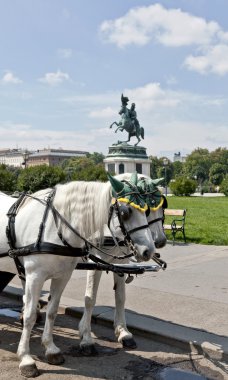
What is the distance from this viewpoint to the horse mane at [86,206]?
382 cm

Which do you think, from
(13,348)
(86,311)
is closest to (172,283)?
(86,311)

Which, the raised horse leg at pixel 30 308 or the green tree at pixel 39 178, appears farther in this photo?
the green tree at pixel 39 178

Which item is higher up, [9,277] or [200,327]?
[9,277]

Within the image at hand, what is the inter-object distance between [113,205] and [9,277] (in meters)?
1.98

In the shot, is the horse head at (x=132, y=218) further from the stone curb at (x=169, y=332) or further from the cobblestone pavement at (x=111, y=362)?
the stone curb at (x=169, y=332)

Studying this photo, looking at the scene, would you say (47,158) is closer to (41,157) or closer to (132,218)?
(41,157)

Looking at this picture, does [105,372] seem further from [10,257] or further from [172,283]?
[172,283]

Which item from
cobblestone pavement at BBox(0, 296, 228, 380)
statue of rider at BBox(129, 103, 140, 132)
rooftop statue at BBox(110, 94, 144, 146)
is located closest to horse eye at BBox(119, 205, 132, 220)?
cobblestone pavement at BBox(0, 296, 228, 380)

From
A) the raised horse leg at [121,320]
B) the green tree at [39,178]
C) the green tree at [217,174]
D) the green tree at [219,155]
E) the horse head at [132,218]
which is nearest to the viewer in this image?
the horse head at [132,218]

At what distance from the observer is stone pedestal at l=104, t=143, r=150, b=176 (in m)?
46.0

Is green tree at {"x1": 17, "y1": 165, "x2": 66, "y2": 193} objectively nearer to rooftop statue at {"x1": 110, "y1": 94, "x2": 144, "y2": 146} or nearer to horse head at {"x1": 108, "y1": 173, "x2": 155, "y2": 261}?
rooftop statue at {"x1": 110, "y1": 94, "x2": 144, "y2": 146}

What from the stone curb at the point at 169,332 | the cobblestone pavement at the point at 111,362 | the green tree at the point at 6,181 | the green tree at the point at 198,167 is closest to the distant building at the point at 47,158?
the green tree at the point at 198,167

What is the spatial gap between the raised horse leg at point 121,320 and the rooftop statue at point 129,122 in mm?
41254

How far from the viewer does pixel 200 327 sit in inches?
205
